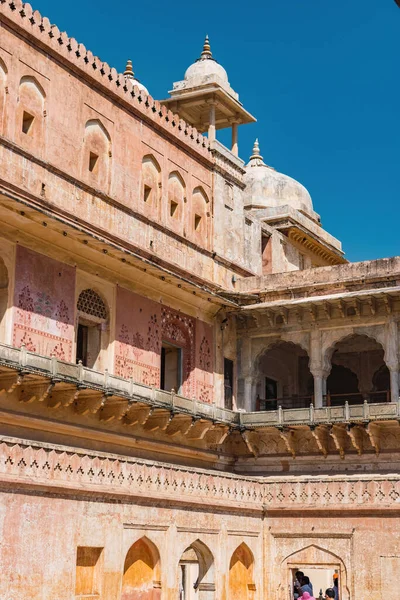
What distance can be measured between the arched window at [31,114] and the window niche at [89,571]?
21.1ft

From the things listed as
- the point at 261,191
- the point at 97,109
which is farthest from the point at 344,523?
the point at 261,191

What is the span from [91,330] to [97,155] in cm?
309

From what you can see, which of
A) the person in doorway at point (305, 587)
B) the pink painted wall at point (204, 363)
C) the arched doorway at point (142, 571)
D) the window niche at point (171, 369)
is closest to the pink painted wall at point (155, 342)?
the pink painted wall at point (204, 363)

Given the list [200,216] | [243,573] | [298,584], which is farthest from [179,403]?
[200,216]

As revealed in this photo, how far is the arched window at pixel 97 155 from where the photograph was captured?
53.5ft

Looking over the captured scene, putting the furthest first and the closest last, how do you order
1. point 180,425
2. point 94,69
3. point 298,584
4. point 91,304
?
point 180,425
point 94,69
point 91,304
point 298,584

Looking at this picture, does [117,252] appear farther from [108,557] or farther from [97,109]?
[108,557]

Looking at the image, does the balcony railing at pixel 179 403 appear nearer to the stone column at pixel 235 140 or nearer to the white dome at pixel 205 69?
the stone column at pixel 235 140

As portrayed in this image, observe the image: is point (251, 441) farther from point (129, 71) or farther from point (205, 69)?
point (129, 71)

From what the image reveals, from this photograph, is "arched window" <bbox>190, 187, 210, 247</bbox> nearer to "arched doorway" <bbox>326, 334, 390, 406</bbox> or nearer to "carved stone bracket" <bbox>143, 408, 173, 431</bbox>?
"arched doorway" <bbox>326, 334, 390, 406</bbox>

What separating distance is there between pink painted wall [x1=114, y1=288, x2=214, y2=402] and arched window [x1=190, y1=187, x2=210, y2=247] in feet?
5.99

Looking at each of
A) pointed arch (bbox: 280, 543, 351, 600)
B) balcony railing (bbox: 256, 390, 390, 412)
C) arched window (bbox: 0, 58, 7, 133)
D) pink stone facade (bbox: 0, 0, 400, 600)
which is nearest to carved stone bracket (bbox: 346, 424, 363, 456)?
pink stone facade (bbox: 0, 0, 400, 600)

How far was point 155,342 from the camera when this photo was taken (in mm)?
17203

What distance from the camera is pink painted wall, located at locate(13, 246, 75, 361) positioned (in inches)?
558
